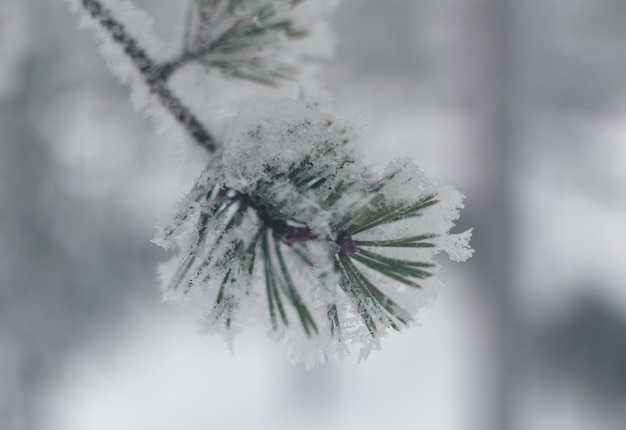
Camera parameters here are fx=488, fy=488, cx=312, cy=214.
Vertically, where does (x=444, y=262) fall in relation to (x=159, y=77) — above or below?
above

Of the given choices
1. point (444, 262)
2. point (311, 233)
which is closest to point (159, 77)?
point (311, 233)

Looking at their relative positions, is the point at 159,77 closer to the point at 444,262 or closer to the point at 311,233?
the point at 311,233

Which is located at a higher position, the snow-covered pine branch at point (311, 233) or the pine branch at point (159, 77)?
the pine branch at point (159, 77)

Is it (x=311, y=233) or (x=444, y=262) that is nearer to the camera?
(x=311, y=233)

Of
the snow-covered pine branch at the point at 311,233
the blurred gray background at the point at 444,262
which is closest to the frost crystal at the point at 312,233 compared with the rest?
the snow-covered pine branch at the point at 311,233

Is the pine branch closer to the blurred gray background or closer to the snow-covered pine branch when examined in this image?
the snow-covered pine branch

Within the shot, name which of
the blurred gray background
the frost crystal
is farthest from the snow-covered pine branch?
the blurred gray background

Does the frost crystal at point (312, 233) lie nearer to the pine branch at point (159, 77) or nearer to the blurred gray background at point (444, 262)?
the pine branch at point (159, 77)

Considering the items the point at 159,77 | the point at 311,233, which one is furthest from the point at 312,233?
the point at 159,77
